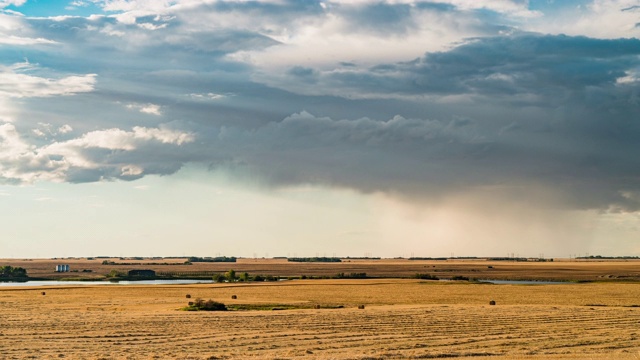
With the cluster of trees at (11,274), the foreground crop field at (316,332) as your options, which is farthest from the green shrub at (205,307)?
the cluster of trees at (11,274)

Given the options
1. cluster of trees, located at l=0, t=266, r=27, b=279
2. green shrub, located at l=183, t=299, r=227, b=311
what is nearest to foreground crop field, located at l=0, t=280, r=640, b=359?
green shrub, located at l=183, t=299, r=227, b=311

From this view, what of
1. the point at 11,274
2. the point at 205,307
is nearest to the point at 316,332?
the point at 205,307

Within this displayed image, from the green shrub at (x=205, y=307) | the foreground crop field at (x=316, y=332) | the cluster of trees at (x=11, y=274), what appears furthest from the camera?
the cluster of trees at (x=11, y=274)

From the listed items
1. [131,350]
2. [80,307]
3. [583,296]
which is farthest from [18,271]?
[131,350]

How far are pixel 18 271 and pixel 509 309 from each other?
152685 mm

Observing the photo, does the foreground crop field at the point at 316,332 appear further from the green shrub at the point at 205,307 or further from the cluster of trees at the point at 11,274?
the cluster of trees at the point at 11,274

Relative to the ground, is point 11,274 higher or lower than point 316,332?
higher


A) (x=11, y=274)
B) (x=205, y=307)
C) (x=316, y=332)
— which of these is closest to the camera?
(x=316, y=332)

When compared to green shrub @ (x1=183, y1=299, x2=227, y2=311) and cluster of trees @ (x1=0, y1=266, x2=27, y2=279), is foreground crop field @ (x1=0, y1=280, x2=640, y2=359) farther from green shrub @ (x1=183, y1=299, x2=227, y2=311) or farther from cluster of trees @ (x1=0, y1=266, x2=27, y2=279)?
cluster of trees @ (x1=0, y1=266, x2=27, y2=279)

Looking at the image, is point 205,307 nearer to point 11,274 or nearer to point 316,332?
point 316,332

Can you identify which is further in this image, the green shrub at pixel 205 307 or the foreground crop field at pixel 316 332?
the green shrub at pixel 205 307

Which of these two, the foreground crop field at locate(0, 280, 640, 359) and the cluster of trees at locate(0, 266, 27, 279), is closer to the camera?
the foreground crop field at locate(0, 280, 640, 359)

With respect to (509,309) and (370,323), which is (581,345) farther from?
(509,309)

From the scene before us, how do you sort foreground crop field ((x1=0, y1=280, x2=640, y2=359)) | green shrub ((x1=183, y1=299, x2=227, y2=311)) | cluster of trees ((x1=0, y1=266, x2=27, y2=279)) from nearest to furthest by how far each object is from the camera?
foreground crop field ((x1=0, y1=280, x2=640, y2=359)), green shrub ((x1=183, y1=299, x2=227, y2=311)), cluster of trees ((x1=0, y1=266, x2=27, y2=279))
